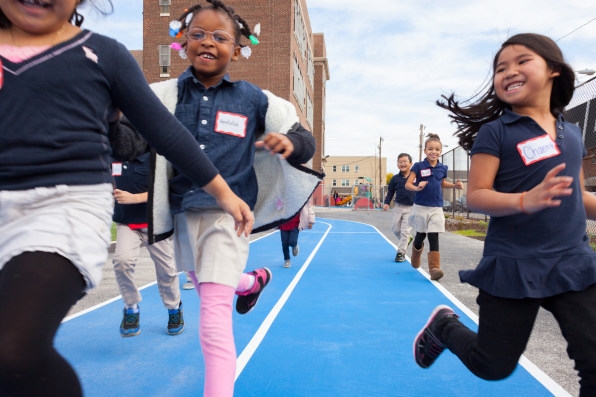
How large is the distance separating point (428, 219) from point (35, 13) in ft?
22.0

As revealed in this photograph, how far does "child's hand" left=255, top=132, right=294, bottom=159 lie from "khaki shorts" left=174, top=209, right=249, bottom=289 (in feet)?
1.65

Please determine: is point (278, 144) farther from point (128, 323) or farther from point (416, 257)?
point (416, 257)

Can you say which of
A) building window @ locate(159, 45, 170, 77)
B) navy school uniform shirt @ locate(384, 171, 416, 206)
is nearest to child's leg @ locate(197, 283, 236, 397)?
navy school uniform shirt @ locate(384, 171, 416, 206)

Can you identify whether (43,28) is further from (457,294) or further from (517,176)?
(457,294)

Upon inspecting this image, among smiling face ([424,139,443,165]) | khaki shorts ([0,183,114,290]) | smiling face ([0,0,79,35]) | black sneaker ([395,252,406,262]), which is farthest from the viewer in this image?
black sneaker ([395,252,406,262])

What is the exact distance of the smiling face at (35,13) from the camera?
168 centimetres

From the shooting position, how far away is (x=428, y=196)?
789 cm

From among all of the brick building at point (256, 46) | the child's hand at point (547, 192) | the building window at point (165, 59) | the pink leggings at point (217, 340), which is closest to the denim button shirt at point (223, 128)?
the pink leggings at point (217, 340)

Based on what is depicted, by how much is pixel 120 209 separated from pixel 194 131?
190 centimetres

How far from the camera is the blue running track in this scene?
10.5ft

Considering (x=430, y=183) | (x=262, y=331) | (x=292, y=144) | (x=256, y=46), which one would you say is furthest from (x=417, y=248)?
(x=256, y=46)

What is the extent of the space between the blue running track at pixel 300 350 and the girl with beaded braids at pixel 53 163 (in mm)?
1825

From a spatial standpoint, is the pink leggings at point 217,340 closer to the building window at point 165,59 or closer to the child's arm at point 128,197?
the child's arm at point 128,197

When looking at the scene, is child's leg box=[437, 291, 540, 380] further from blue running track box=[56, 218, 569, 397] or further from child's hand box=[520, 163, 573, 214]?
blue running track box=[56, 218, 569, 397]
